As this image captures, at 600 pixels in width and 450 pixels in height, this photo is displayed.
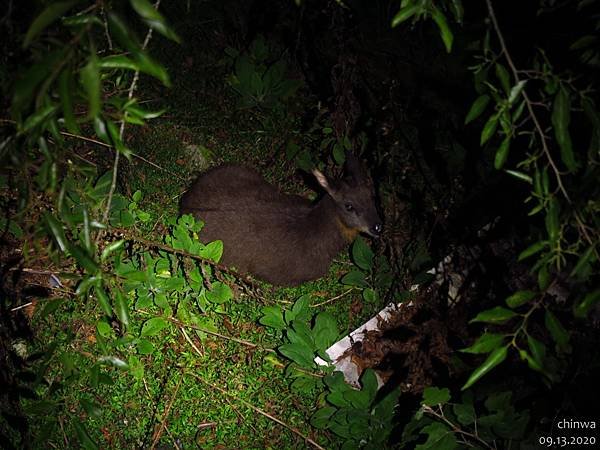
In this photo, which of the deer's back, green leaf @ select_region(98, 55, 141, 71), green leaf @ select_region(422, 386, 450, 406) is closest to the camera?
green leaf @ select_region(98, 55, 141, 71)

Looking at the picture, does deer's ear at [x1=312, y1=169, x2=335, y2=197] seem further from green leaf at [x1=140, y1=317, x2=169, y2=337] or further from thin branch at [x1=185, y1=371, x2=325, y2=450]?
thin branch at [x1=185, y1=371, x2=325, y2=450]

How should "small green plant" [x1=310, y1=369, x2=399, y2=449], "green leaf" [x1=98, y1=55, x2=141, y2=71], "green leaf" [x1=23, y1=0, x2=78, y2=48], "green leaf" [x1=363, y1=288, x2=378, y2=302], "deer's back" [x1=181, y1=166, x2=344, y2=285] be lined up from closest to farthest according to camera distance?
"green leaf" [x1=23, y1=0, x2=78, y2=48], "green leaf" [x1=98, y1=55, x2=141, y2=71], "small green plant" [x1=310, y1=369, x2=399, y2=449], "deer's back" [x1=181, y1=166, x2=344, y2=285], "green leaf" [x1=363, y1=288, x2=378, y2=302]

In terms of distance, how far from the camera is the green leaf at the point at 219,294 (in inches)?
154

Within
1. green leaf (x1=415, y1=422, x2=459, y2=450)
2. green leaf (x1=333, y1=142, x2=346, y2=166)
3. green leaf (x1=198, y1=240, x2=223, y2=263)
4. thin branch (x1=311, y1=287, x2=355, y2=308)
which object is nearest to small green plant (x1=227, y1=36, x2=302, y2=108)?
green leaf (x1=333, y1=142, x2=346, y2=166)

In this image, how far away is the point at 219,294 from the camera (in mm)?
3916

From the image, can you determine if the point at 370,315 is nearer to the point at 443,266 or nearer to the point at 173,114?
the point at 443,266

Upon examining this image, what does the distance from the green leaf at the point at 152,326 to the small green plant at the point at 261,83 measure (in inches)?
103

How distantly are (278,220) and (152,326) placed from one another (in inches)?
53.6

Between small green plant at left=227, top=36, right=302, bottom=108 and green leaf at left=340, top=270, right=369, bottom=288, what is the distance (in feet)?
6.96

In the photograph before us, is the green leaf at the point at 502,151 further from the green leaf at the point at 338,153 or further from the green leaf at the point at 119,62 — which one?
the green leaf at the point at 338,153

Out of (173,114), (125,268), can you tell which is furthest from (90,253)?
(173,114)

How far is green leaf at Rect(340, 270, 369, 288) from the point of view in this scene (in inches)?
173

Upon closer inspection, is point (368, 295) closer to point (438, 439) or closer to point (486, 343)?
point (438, 439)

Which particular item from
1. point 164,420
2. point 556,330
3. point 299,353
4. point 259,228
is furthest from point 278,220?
point 556,330
